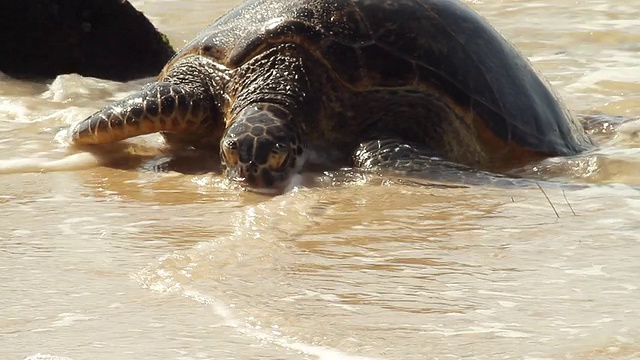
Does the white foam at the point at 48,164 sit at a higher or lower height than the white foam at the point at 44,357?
lower

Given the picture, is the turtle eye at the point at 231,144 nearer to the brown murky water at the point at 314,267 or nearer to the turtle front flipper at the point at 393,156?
the brown murky water at the point at 314,267

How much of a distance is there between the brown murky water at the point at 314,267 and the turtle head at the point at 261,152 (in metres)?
0.12

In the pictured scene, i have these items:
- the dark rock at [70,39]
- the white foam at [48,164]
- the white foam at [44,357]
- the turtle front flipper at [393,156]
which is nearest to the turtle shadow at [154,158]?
the white foam at [48,164]

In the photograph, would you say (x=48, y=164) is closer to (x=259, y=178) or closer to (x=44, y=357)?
(x=259, y=178)

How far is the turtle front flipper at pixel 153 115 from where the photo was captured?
19.5 ft

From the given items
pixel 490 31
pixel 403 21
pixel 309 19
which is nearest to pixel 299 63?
pixel 309 19

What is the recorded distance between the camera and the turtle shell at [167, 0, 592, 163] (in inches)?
232

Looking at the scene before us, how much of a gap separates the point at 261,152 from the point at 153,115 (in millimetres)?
794

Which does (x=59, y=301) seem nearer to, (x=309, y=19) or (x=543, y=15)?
(x=309, y=19)

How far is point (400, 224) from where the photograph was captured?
15.0ft

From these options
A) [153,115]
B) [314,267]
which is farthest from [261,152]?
[314,267]

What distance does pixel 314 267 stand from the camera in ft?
12.7

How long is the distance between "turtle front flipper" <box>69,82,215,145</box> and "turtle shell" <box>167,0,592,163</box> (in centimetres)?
30

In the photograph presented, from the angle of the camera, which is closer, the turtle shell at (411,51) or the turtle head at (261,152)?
the turtle head at (261,152)
